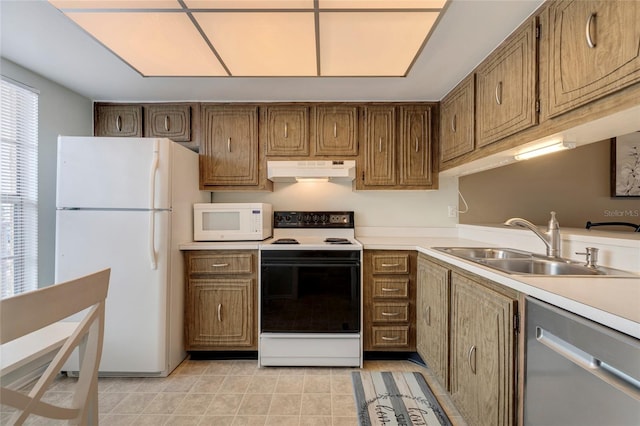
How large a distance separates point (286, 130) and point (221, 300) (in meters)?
1.55

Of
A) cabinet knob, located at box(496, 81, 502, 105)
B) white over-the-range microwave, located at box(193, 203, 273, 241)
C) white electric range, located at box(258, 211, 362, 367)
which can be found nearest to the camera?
cabinet knob, located at box(496, 81, 502, 105)

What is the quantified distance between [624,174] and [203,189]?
3.64 metres

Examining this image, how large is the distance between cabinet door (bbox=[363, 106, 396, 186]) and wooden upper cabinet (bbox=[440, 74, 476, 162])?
42 centimetres

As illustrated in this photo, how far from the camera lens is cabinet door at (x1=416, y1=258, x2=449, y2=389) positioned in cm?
166

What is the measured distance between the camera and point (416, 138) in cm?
252

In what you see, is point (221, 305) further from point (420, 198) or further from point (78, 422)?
point (420, 198)

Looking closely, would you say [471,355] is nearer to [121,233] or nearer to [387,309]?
[387,309]

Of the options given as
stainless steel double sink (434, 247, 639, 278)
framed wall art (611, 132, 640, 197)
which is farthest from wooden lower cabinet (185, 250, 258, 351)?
framed wall art (611, 132, 640, 197)

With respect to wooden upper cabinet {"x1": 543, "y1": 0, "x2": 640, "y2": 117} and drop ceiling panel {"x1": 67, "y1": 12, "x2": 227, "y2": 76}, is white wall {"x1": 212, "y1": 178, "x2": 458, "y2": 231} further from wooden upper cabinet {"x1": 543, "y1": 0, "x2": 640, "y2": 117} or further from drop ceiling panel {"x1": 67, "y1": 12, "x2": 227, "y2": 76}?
wooden upper cabinet {"x1": 543, "y1": 0, "x2": 640, "y2": 117}

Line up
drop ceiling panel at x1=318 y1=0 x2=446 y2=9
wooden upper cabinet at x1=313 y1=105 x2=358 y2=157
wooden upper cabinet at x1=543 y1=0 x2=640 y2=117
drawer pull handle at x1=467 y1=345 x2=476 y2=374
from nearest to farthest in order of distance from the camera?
wooden upper cabinet at x1=543 y1=0 x2=640 y2=117 → drop ceiling panel at x1=318 y1=0 x2=446 y2=9 → drawer pull handle at x1=467 y1=345 x2=476 y2=374 → wooden upper cabinet at x1=313 y1=105 x2=358 y2=157

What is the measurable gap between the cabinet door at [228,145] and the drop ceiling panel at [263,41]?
64 centimetres

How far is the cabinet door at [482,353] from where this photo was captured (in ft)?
3.64

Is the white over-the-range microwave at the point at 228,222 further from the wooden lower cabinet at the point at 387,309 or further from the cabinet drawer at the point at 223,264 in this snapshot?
the wooden lower cabinet at the point at 387,309

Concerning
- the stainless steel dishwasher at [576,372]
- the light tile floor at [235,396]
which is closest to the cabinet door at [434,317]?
the light tile floor at [235,396]
